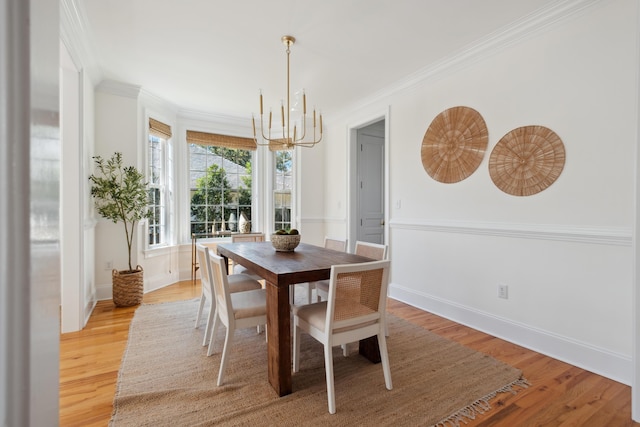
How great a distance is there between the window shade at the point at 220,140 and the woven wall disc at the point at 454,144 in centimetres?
296

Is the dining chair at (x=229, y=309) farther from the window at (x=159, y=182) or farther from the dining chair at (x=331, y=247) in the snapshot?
the window at (x=159, y=182)

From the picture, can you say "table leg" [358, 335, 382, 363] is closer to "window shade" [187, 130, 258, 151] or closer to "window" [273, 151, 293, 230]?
"window" [273, 151, 293, 230]

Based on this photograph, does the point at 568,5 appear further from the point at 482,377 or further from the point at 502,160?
the point at 482,377

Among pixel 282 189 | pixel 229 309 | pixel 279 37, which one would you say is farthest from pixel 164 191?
pixel 229 309

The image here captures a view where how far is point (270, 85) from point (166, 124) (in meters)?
1.75

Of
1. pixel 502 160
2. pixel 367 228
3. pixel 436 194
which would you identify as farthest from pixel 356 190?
pixel 502 160

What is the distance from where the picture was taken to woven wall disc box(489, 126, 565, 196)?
2373 millimetres

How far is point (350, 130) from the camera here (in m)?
4.64

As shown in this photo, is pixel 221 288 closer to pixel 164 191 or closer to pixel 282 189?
pixel 164 191

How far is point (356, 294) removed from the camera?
6.07ft

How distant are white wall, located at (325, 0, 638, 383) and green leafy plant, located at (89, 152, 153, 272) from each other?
3203 millimetres

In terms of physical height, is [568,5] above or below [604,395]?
above

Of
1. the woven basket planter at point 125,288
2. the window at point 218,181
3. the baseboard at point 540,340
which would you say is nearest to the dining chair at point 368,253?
the baseboard at point 540,340

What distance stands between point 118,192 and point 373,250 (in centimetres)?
278
